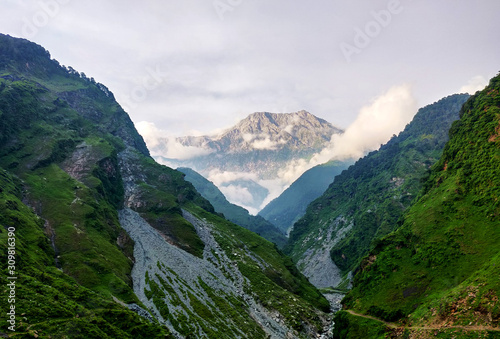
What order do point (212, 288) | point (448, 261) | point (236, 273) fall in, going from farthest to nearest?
point (236, 273) → point (212, 288) → point (448, 261)

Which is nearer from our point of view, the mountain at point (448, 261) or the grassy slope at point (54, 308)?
the grassy slope at point (54, 308)

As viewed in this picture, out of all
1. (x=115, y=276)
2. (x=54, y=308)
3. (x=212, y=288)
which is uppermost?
(x=115, y=276)

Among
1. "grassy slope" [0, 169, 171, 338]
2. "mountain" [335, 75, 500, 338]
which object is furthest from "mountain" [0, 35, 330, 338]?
"mountain" [335, 75, 500, 338]

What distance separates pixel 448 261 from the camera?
10244 cm

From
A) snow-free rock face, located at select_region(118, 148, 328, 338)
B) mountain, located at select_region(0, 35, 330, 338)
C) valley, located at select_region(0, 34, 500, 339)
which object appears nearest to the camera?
mountain, located at select_region(0, 35, 330, 338)

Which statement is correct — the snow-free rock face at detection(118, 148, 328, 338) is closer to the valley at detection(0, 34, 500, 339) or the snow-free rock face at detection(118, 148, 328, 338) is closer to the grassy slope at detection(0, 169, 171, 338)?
the valley at detection(0, 34, 500, 339)

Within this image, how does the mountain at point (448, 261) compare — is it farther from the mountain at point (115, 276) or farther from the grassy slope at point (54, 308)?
the grassy slope at point (54, 308)

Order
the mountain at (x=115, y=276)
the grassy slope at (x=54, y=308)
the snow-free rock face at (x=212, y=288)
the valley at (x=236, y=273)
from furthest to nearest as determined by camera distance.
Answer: the snow-free rock face at (x=212, y=288), the valley at (x=236, y=273), the mountain at (x=115, y=276), the grassy slope at (x=54, y=308)

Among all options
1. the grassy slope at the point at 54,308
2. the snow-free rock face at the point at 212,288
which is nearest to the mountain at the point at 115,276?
the grassy slope at the point at 54,308

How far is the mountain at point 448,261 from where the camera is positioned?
251 feet

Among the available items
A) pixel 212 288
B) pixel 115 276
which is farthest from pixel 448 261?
pixel 115 276

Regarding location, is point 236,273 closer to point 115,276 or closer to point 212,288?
point 212,288

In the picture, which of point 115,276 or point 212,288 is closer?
point 115,276

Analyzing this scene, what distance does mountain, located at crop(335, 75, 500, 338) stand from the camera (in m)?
76.6
